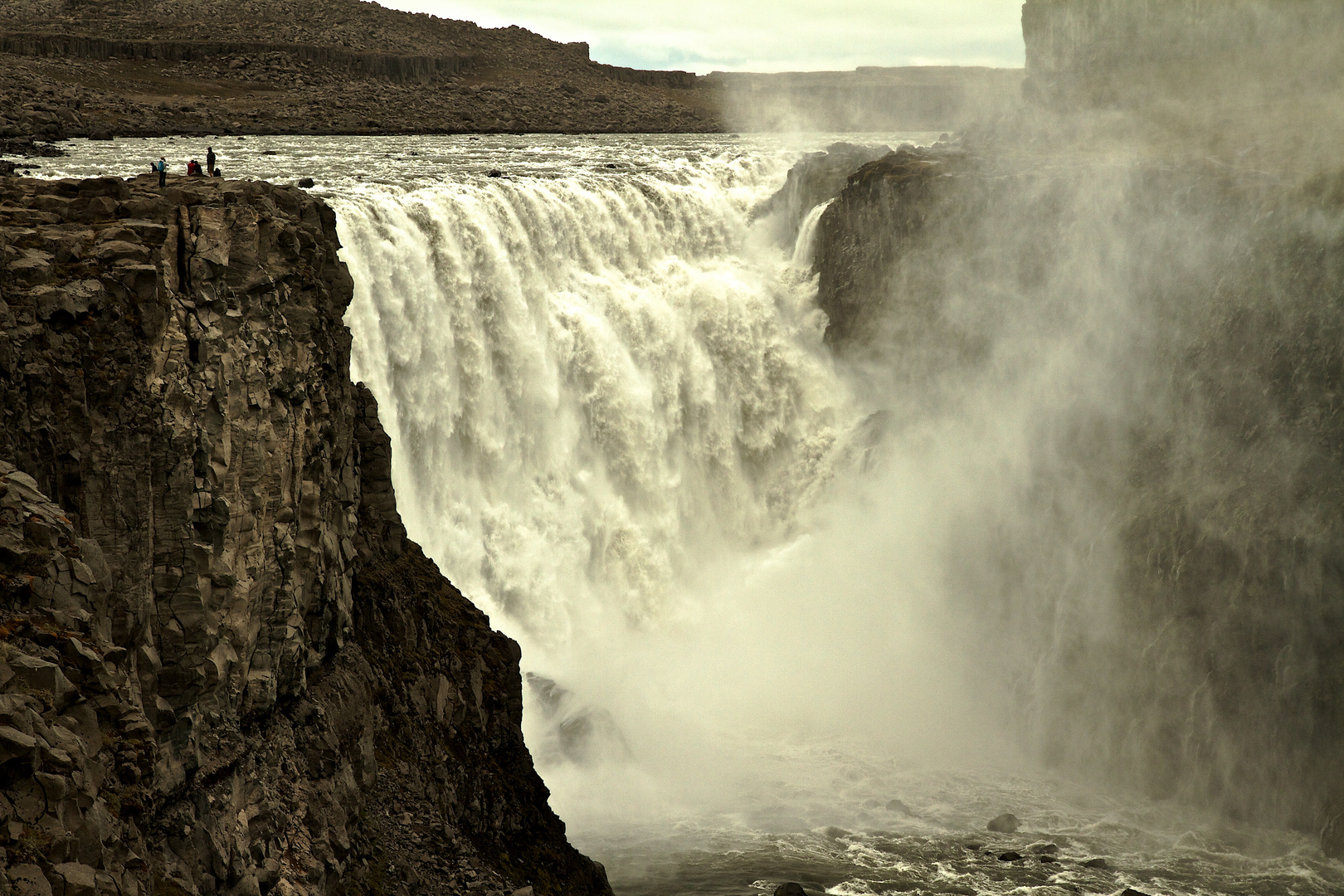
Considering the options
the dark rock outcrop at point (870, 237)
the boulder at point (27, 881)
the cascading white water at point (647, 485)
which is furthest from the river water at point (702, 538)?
the boulder at point (27, 881)

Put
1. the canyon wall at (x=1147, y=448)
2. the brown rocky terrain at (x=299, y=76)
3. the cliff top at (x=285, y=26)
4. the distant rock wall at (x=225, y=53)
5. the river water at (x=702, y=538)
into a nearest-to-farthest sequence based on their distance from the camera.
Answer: the river water at (x=702, y=538)
the canyon wall at (x=1147, y=448)
the brown rocky terrain at (x=299, y=76)
the distant rock wall at (x=225, y=53)
the cliff top at (x=285, y=26)

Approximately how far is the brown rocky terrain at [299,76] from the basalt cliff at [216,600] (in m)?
35.4

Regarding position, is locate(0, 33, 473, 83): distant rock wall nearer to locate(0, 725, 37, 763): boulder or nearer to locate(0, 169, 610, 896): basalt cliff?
locate(0, 169, 610, 896): basalt cliff

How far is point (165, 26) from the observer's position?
8388 centimetres

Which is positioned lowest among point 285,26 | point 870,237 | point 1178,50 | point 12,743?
point 12,743

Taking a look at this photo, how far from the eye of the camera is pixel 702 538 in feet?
121

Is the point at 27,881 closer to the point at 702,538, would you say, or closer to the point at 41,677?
the point at 41,677

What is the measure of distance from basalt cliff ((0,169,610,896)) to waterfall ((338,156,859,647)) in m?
8.75

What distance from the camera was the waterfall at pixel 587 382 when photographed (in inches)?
1158

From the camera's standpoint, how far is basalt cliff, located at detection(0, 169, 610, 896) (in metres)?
11.3

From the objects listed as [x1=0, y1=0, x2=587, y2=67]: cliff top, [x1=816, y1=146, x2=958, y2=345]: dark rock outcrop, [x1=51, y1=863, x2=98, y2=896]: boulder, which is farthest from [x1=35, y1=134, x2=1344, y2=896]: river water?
[x1=0, y1=0, x2=587, y2=67]: cliff top

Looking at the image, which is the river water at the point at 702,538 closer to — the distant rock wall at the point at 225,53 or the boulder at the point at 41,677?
the boulder at the point at 41,677

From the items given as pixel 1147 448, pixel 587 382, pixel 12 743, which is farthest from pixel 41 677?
pixel 1147 448

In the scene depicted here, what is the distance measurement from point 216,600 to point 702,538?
890 inches
